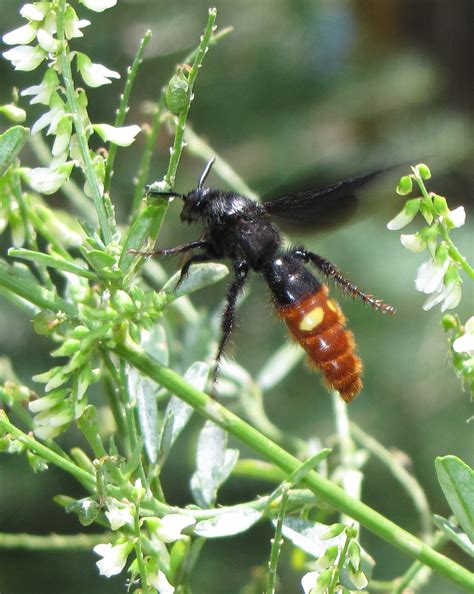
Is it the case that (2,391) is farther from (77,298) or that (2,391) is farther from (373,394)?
(373,394)

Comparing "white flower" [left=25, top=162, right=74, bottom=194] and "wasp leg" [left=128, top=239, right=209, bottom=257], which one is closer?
"white flower" [left=25, top=162, right=74, bottom=194]

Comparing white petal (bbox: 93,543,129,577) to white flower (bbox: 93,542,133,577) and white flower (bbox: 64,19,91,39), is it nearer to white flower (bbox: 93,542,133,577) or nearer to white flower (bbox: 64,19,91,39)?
white flower (bbox: 93,542,133,577)

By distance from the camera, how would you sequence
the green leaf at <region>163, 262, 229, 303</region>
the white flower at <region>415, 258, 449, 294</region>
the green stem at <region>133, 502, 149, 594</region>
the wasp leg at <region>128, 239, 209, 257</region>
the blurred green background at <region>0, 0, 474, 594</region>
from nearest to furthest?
the green stem at <region>133, 502, 149, 594</region>, the white flower at <region>415, 258, 449, 294</region>, the green leaf at <region>163, 262, 229, 303</region>, the wasp leg at <region>128, 239, 209, 257</region>, the blurred green background at <region>0, 0, 474, 594</region>

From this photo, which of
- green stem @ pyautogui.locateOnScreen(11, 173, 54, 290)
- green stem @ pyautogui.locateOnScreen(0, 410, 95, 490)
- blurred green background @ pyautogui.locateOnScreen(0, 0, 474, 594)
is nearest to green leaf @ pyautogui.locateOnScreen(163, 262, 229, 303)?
green stem @ pyautogui.locateOnScreen(11, 173, 54, 290)

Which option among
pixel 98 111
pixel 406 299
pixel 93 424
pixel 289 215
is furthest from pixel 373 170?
pixel 98 111

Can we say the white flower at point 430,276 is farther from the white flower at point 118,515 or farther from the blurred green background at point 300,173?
the blurred green background at point 300,173
